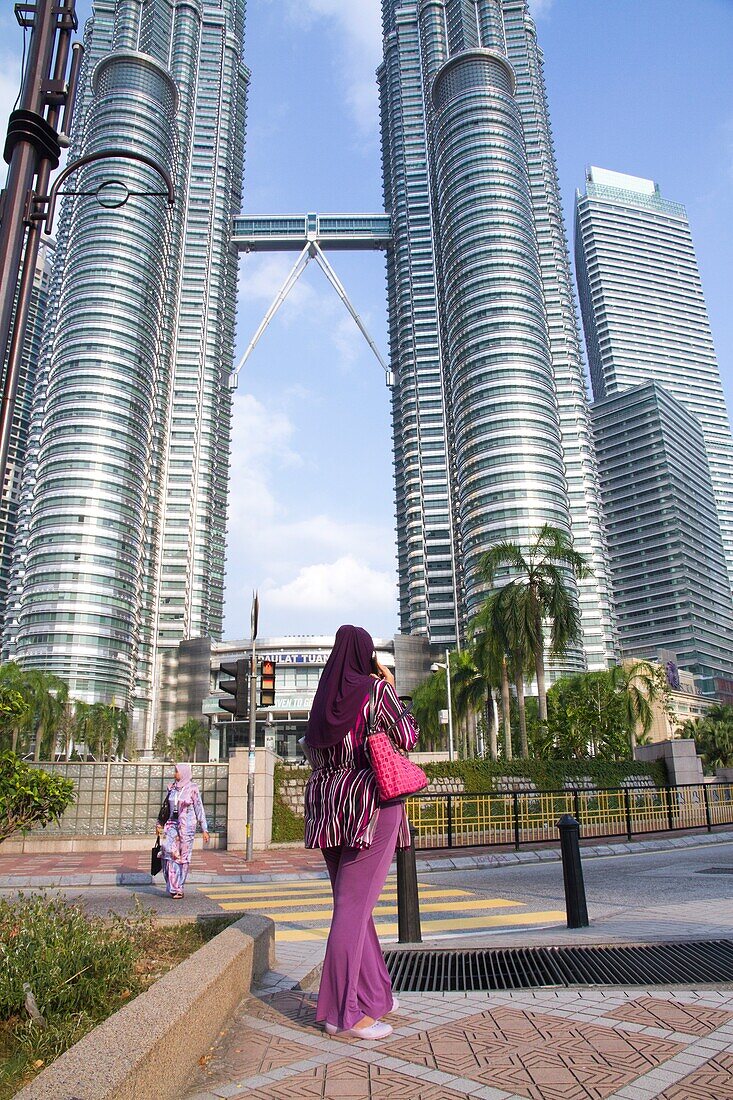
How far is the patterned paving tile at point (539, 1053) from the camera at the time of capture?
2.90 metres

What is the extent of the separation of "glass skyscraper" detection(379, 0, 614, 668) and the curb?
79.3 meters

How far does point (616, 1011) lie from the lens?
3.83 metres

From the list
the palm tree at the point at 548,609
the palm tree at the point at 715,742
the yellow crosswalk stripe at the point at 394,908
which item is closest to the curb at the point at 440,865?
the yellow crosswalk stripe at the point at 394,908

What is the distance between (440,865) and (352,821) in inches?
432

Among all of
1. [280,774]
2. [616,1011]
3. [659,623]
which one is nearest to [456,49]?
[659,623]

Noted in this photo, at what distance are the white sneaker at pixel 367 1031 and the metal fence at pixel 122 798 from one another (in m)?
14.9

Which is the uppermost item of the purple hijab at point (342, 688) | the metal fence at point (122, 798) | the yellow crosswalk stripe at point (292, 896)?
the purple hijab at point (342, 688)

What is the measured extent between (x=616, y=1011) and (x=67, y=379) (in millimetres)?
114744

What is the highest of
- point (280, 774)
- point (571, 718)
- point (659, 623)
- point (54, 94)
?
point (659, 623)

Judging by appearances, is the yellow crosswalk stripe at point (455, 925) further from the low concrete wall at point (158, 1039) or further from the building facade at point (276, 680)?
the building facade at point (276, 680)

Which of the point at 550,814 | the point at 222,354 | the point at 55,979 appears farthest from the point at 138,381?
Answer: the point at 55,979

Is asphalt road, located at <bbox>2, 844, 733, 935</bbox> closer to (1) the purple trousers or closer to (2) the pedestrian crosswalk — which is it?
(2) the pedestrian crosswalk

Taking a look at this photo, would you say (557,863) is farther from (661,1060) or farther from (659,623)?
(659,623)

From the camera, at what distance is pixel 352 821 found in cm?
382
